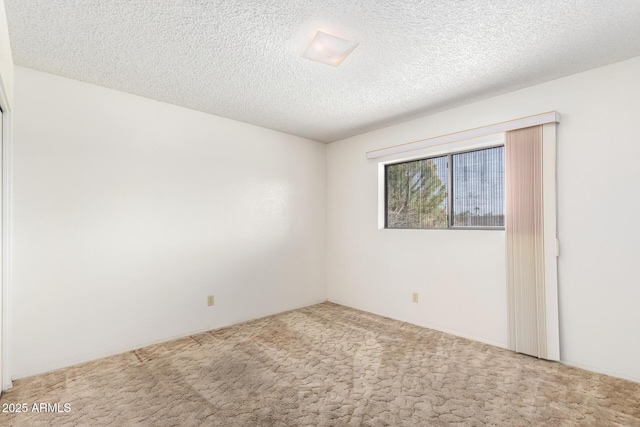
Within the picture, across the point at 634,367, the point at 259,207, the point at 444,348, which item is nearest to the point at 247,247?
the point at 259,207

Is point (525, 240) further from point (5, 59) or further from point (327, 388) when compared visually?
point (5, 59)

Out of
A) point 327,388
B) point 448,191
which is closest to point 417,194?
point 448,191

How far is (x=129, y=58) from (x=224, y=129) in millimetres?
1381

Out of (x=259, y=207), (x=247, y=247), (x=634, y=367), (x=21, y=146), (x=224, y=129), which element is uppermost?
(x=224, y=129)

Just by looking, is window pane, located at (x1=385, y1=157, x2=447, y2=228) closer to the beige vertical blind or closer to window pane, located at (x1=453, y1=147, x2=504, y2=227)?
window pane, located at (x1=453, y1=147, x2=504, y2=227)

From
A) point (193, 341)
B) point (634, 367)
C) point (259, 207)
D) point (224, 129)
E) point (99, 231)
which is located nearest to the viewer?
point (634, 367)

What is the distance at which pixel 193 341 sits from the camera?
3174mm

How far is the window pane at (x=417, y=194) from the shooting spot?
3.68 m

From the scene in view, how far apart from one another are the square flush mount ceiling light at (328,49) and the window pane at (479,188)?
1923 mm

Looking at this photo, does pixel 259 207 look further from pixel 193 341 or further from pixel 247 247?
pixel 193 341

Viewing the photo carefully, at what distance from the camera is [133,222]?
3.02m

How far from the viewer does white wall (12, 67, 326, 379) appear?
2523 mm

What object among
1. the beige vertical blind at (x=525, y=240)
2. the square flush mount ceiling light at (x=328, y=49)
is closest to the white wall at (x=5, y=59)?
the square flush mount ceiling light at (x=328, y=49)

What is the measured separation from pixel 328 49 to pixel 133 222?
7.86 ft
